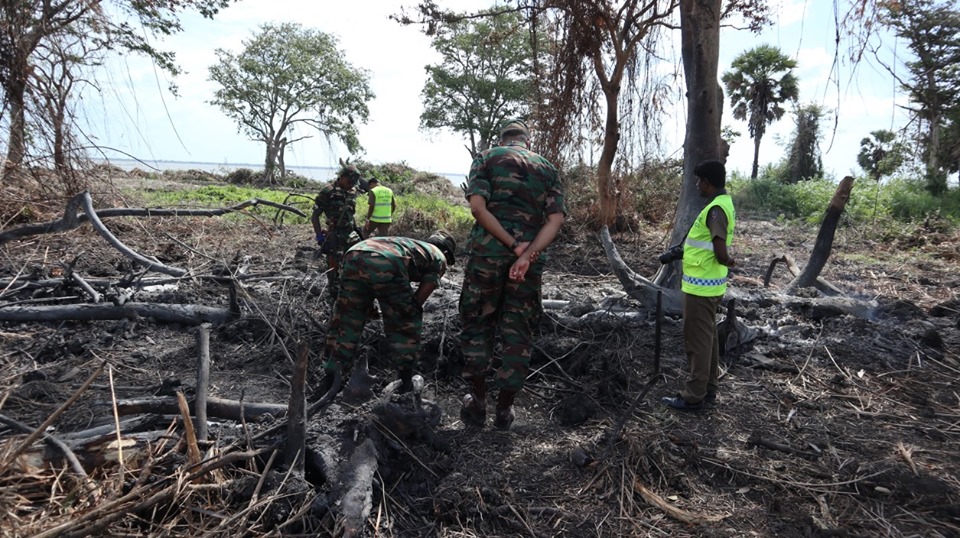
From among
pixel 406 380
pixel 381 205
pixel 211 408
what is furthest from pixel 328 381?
pixel 381 205

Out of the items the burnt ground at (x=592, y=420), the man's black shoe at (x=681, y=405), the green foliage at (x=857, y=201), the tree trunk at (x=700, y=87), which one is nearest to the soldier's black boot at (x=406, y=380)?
the burnt ground at (x=592, y=420)

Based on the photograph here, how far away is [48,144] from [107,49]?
853mm

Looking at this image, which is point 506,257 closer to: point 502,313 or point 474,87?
point 502,313

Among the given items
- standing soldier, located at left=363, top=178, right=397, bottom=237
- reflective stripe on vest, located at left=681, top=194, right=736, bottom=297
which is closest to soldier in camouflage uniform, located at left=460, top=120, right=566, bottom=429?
reflective stripe on vest, located at left=681, top=194, right=736, bottom=297

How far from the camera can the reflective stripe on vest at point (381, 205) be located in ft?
25.2

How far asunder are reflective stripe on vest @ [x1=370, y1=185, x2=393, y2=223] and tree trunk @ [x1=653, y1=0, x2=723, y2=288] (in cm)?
418

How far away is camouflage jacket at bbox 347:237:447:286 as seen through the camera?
3.44 metres

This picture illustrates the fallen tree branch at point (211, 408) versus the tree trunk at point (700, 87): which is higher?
Answer: the tree trunk at point (700, 87)

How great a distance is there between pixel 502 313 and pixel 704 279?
4.46ft

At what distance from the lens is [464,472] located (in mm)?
2748

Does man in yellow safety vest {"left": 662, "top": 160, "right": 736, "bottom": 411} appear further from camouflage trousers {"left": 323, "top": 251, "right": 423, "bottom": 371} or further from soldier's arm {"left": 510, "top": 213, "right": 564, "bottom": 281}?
camouflage trousers {"left": 323, "top": 251, "right": 423, "bottom": 371}

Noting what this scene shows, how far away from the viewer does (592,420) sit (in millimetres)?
3391

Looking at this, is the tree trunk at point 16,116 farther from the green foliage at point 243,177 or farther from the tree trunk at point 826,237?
the green foliage at point 243,177

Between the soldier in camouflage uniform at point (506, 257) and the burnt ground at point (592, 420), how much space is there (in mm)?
388
